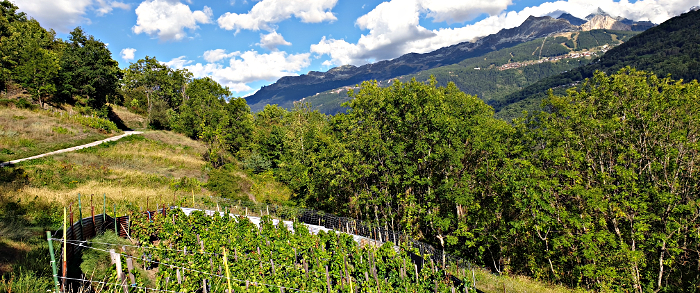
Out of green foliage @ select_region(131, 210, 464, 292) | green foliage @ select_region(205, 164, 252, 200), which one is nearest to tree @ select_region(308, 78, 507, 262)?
green foliage @ select_region(205, 164, 252, 200)

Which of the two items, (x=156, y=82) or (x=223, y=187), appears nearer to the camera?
(x=223, y=187)

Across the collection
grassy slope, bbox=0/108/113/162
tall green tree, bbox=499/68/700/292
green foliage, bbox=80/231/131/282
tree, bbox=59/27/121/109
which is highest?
tree, bbox=59/27/121/109

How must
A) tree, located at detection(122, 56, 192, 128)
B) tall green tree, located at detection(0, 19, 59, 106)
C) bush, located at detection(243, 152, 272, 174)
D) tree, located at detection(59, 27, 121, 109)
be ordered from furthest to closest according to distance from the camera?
tree, located at detection(122, 56, 192, 128), bush, located at detection(243, 152, 272, 174), tree, located at detection(59, 27, 121, 109), tall green tree, located at detection(0, 19, 59, 106)

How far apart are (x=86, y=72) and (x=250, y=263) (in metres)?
48.8

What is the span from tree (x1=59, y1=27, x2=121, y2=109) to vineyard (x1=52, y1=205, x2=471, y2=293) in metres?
41.3

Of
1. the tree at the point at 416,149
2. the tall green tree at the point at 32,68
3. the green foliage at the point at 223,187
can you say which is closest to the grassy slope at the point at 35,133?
A: the tall green tree at the point at 32,68

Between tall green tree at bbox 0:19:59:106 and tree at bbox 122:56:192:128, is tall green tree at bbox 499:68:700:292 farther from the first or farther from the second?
tree at bbox 122:56:192:128

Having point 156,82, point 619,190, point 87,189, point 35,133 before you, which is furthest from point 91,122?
point 619,190

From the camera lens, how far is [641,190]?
20.4m

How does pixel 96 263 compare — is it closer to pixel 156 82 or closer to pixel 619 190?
pixel 619 190

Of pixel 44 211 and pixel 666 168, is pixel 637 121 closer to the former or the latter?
pixel 666 168

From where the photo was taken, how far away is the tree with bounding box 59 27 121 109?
43094 millimetres

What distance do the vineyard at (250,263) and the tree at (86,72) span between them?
41340 millimetres

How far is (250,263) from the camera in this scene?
450 inches
